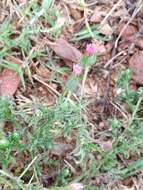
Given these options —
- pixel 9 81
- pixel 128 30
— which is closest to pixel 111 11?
pixel 128 30

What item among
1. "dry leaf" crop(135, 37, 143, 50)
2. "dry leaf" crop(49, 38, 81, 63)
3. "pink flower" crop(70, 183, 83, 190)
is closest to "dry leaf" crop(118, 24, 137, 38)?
"dry leaf" crop(135, 37, 143, 50)

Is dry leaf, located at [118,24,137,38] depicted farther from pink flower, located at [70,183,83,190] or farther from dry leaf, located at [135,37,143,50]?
pink flower, located at [70,183,83,190]

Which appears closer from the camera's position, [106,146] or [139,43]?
[106,146]

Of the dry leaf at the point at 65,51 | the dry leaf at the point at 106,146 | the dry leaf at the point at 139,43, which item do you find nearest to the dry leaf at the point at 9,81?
the dry leaf at the point at 65,51

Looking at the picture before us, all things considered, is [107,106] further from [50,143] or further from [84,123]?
[50,143]

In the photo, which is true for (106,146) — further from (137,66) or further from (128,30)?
(128,30)

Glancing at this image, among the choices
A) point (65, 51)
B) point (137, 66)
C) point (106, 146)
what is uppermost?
point (65, 51)
